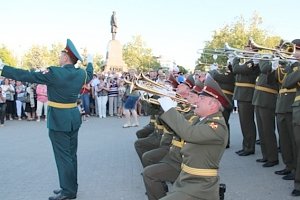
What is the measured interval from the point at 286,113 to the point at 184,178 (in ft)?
10.4

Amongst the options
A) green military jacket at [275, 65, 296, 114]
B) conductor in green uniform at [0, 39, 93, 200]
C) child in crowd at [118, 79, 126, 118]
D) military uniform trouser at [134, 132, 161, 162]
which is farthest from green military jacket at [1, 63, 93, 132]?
child in crowd at [118, 79, 126, 118]

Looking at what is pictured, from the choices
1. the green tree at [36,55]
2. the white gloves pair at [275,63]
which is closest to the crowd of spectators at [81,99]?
the white gloves pair at [275,63]

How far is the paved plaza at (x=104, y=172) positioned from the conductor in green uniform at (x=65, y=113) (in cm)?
35

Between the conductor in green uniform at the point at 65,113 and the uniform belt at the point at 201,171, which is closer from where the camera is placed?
the uniform belt at the point at 201,171

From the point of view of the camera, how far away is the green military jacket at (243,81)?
757cm

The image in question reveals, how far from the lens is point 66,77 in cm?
538

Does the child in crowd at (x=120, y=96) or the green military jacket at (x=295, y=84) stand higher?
the green military jacket at (x=295, y=84)

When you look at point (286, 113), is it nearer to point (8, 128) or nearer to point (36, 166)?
point (36, 166)

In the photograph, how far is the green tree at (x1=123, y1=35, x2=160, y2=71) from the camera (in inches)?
2080

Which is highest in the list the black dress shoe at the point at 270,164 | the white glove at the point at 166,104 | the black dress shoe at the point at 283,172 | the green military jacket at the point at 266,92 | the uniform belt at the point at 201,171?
the white glove at the point at 166,104

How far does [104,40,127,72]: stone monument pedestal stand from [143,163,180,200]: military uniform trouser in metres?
30.5

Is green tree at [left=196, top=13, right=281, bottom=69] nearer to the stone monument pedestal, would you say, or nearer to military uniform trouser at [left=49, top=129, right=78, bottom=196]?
the stone monument pedestal

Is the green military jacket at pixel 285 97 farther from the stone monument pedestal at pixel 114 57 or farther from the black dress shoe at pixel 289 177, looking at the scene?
the stone monument pedestal at pixel 114 57

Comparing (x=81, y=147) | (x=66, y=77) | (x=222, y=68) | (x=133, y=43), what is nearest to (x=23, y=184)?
(x=66, y=77)
